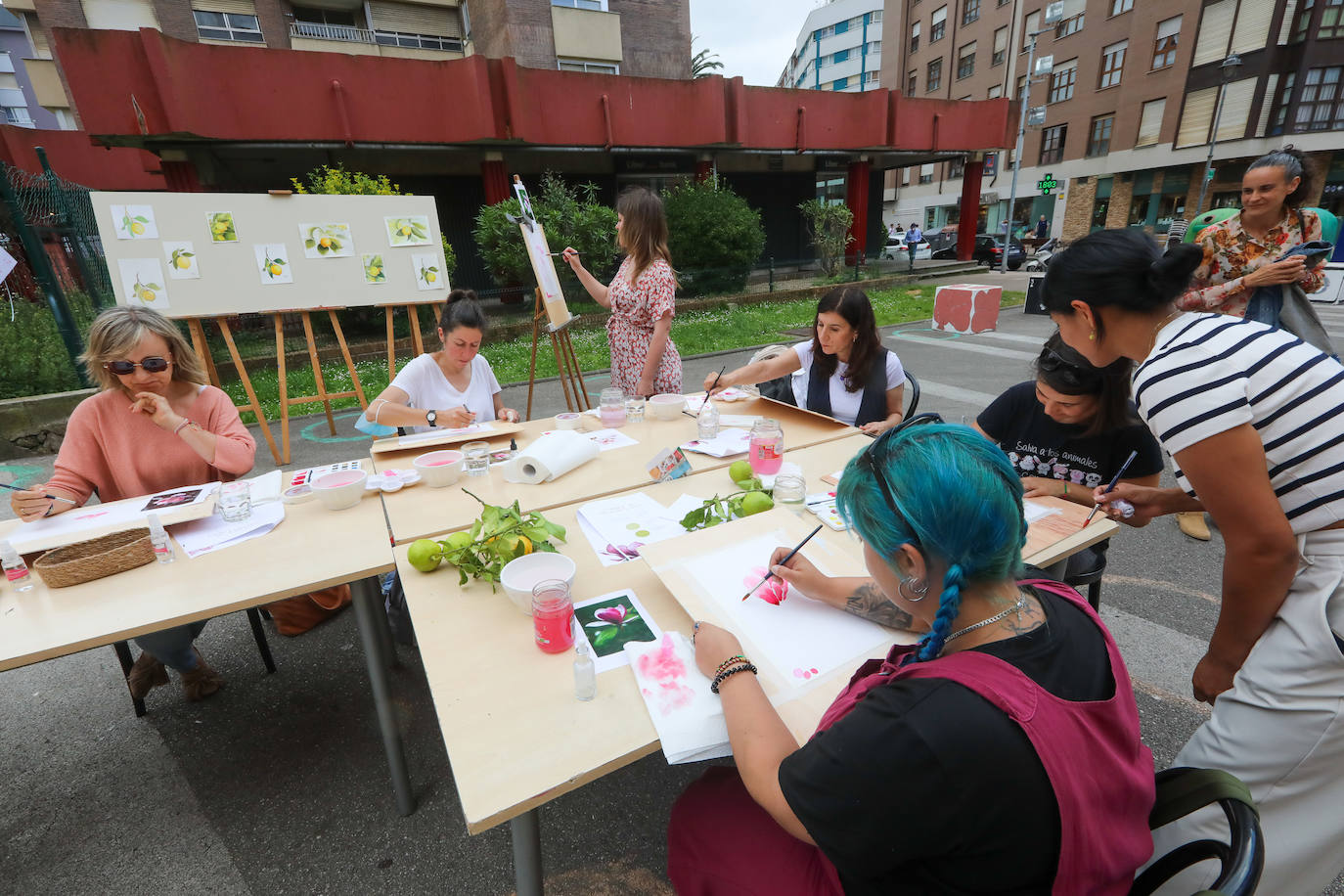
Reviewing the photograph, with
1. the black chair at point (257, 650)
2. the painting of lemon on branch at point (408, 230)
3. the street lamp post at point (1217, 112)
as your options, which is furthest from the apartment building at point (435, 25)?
the street lamp post at point (1217, 112)

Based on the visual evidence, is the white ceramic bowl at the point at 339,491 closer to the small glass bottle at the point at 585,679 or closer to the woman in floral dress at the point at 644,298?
the small glass bottle at the point at 585,679

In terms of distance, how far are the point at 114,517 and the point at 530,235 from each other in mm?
3428

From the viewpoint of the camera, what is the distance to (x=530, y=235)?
4.71 meters

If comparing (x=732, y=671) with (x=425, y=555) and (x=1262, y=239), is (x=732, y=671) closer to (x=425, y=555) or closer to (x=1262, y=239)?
(x=425, y=555)

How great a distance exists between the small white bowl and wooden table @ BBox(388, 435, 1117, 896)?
0.62 meters

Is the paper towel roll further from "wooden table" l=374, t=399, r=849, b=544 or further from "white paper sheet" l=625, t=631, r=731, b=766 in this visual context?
"white paper sheet" l=625, t=631, r=731, b=766

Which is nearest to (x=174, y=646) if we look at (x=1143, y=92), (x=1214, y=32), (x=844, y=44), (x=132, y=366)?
(x=132, y=366)

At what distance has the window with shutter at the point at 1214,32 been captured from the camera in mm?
19031

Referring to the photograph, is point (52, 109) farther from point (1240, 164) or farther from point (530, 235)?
point (1240, 164)

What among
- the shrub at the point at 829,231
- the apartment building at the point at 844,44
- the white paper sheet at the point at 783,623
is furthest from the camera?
the apartment building at the point at 844,44

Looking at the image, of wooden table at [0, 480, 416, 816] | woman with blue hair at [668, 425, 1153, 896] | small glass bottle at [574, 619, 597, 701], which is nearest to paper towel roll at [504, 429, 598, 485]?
wooden table at [0, 480, 416, 816]

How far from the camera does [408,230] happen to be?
543cm

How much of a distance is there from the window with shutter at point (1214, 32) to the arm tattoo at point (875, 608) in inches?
1118

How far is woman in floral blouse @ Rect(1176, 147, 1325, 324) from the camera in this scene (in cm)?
321
